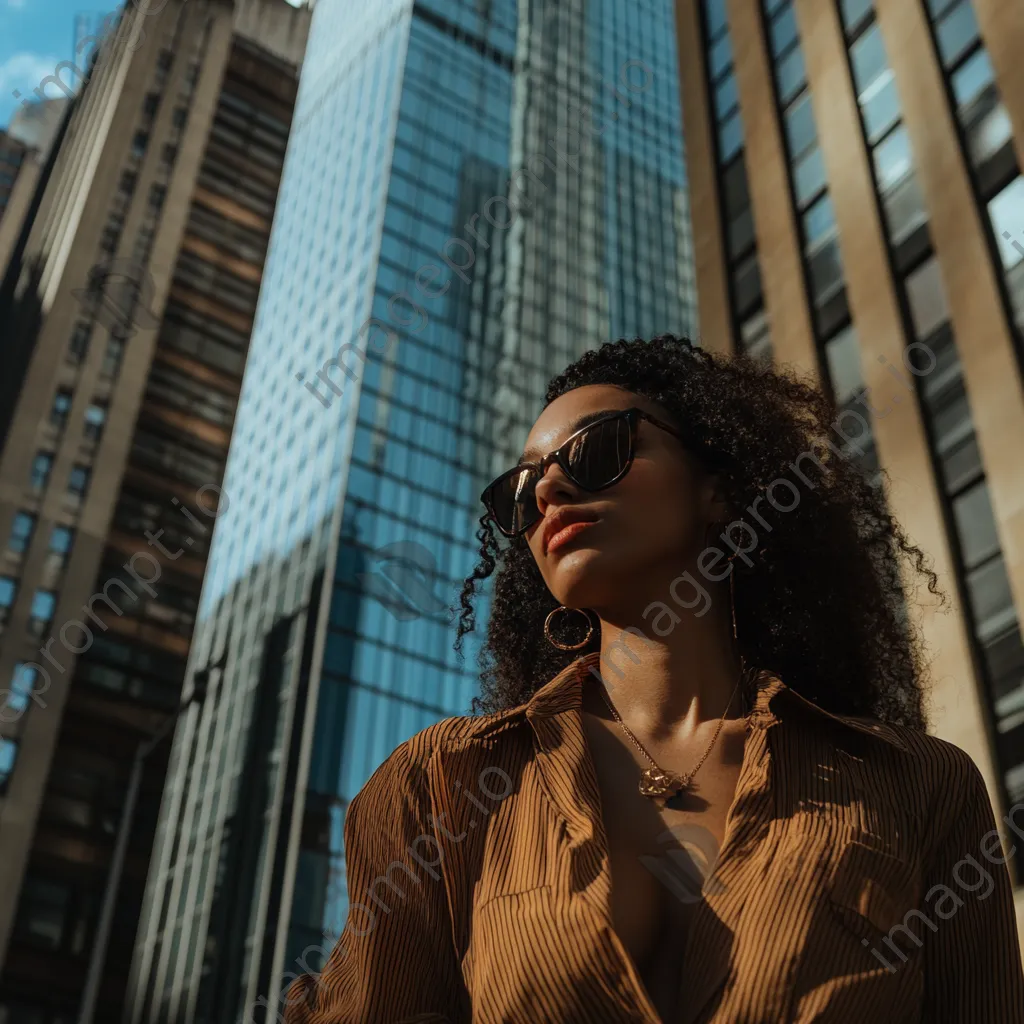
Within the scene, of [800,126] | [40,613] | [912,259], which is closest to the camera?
[912,259]

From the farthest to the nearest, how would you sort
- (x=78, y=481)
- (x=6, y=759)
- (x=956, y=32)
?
1. (x=78, y=481)
2. (x=6, y=759)
3. (x=956, y=32)

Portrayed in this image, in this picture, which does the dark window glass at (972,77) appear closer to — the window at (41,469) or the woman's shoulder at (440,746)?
the woman's shoulder at (440,746)

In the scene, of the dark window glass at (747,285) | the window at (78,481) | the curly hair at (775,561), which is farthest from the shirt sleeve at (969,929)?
the window at (78,481)

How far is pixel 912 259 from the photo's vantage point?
18.9m

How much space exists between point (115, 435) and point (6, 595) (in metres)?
11.3

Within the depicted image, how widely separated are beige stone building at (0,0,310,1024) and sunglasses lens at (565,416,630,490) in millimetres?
57229

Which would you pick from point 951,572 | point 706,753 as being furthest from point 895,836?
point 951,572

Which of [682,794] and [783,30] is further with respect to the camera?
[783,30]

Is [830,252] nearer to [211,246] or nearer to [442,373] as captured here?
[442,373]

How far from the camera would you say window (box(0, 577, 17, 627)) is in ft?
186

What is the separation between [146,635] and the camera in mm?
63906

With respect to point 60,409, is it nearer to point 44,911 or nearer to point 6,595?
point 6,595

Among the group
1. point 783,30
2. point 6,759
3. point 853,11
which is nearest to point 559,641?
point 853,11

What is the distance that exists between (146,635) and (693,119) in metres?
46.0
